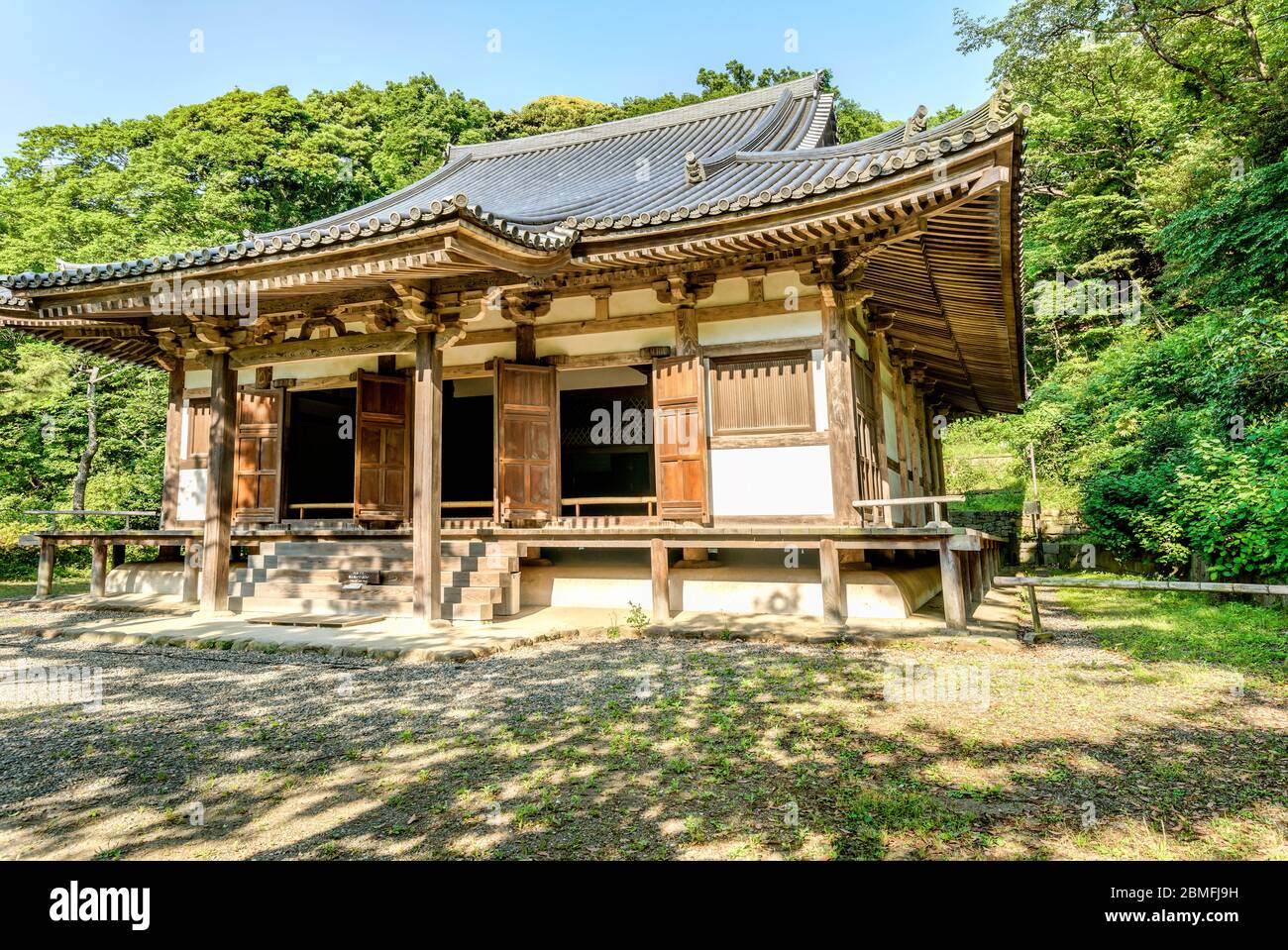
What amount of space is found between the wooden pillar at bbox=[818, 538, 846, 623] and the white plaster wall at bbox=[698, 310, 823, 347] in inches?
105

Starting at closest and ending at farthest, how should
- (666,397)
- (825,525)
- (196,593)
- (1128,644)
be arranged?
(1128,644), (825,525), (666,397), (196,593)

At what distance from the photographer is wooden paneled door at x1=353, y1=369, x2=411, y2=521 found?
1004cm

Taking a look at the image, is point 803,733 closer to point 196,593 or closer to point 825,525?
point 825,525

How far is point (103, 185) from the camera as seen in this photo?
21812 millimetres

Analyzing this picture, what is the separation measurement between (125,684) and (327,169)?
2992 cm

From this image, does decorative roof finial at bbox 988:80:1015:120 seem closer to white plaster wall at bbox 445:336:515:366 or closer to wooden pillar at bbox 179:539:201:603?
white plaster wall at bbox 445:336:515:366

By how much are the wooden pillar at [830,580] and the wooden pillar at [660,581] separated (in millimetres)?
1867

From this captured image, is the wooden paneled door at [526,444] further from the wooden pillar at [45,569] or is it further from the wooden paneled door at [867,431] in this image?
the wooden pillar at [45,569]

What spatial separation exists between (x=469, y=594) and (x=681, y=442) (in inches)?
130

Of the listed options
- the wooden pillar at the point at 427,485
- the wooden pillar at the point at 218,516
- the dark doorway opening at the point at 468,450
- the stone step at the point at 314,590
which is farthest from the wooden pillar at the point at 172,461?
the wooden pillar at the point at 427,485

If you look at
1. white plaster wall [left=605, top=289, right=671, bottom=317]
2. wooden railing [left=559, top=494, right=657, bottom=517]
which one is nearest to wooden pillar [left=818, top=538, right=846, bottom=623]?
wooden railing [left=559, top=494, right=657, bottom=517]

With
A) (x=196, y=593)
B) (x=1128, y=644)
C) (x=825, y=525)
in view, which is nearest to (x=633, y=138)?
(x=825, y=525)

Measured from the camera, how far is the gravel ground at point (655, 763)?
280 centimetres

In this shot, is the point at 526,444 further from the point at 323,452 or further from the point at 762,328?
the point at 323,452
